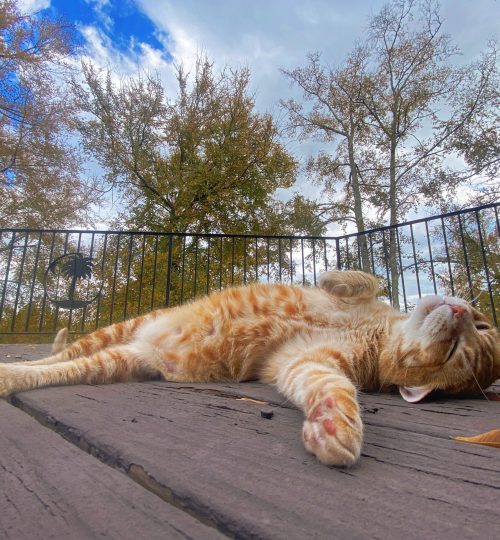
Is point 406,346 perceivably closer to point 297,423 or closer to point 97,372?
point 297,423

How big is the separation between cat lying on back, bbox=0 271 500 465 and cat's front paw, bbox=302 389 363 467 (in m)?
0.25

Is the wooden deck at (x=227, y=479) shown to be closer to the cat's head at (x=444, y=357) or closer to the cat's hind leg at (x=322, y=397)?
the cat's hind leg at (x=322, y=397)

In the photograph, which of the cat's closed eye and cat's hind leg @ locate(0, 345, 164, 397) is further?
the cat's closed eye

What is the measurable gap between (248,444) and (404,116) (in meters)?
13.8

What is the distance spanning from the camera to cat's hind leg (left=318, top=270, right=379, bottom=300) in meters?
2.21

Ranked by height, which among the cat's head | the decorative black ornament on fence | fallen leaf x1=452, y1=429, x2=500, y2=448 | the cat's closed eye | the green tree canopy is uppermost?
the green tree canopy

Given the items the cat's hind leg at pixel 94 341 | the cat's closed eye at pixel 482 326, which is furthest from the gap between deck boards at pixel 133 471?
the cat's closed eye at pixel 482 326

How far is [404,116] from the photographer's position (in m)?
12.2

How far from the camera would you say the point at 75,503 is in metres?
0.55

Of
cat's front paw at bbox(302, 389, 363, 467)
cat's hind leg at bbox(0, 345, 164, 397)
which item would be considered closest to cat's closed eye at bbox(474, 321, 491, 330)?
cat's front paw at bbox(302, 389, 363, 467)

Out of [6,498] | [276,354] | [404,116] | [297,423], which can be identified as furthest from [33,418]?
[404,116]

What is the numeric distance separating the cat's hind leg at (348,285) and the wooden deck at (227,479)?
1087mm

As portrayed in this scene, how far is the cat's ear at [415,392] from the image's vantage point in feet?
5.20

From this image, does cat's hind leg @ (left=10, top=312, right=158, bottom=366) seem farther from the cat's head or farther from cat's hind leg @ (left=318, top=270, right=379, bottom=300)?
the cat's head
